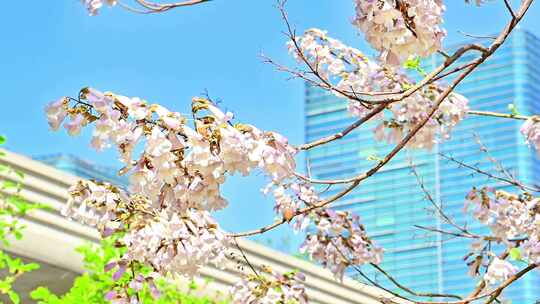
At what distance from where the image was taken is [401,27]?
225cm

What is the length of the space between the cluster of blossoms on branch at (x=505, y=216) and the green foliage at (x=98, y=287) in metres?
1.87

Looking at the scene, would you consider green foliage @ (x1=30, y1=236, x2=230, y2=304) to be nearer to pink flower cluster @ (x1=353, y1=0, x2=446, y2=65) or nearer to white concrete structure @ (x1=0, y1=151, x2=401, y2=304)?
white concrete structure @ (x1=0, y1=151, x2=401, y2=304)

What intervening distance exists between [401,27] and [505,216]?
2.03m

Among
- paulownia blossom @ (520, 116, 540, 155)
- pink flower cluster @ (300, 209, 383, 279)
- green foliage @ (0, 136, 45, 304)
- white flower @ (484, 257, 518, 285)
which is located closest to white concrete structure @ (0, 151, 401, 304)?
green foliage @ (0, 136, 45, 304)

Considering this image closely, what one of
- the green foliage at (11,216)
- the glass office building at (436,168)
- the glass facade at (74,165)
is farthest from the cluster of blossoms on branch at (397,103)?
the glass facade at (74,165)

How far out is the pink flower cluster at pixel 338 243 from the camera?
4488 millimetres

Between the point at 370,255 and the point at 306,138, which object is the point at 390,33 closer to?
the point at 370,255

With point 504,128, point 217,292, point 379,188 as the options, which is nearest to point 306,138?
point 379,188

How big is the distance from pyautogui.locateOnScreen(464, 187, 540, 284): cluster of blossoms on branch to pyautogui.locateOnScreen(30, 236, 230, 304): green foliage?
187cm

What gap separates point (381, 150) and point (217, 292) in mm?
82478

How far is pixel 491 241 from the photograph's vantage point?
4.11 m

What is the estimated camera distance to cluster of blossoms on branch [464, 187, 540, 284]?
156 inches

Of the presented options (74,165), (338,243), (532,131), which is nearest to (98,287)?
(338,243)

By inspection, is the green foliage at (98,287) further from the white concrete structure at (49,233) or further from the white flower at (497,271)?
the white flower at (497,271)
